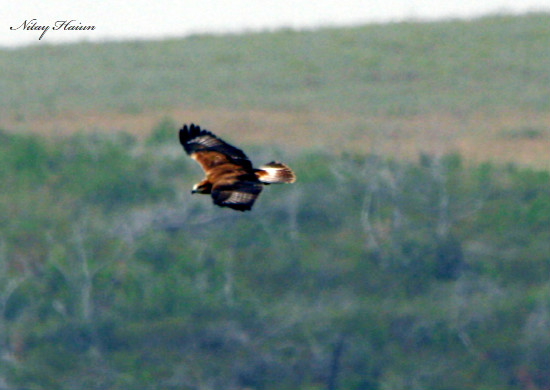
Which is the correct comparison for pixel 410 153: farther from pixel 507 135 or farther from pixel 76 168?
pixel 76 168

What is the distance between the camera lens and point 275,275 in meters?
25.1

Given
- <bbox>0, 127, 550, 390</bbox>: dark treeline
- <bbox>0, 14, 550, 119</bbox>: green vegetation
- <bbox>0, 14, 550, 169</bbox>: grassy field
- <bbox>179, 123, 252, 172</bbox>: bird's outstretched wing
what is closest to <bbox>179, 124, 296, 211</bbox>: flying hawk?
<bbox>179, 123, 252, 172</bbox>: bird's outstretched wing

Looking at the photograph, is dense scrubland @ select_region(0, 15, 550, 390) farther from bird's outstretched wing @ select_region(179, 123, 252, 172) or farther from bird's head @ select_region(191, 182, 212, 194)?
bird's head @ select_region(191, 182, 212, 194)

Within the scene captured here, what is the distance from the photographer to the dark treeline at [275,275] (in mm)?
22969

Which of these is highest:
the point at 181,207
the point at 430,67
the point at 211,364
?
the point at 430,67

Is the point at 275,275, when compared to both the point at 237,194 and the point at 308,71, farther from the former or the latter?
the point at 237,194

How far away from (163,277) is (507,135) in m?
9.69

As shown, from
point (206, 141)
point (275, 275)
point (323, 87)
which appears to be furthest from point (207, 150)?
point (323, 87)

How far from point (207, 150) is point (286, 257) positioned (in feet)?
44.9

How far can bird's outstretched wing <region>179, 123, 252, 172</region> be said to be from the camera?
1116cm

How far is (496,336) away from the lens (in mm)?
23641

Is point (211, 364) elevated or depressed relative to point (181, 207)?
depressed

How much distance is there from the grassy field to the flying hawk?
665 inches

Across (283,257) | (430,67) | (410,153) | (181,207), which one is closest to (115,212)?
(181,207)
